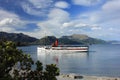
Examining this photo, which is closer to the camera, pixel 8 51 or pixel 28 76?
pixel 8 51

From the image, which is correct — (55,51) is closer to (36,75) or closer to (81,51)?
(81,51)

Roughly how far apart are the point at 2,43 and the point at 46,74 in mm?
5101

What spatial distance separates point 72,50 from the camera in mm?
190375

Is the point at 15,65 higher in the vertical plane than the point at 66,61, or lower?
higher

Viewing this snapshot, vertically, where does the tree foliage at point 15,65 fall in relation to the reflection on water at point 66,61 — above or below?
above

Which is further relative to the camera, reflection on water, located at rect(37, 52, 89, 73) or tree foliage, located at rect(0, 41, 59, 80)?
reflection on water, located at rect(37, 52, 89, 73)

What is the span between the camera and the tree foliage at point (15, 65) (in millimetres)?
19953

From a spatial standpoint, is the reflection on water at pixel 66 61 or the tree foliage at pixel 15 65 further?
the reflection on water at pixel 66 61

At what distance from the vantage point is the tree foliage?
20.0 meters

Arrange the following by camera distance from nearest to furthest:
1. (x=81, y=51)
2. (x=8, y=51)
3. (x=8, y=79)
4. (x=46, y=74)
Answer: (x=8, y=79) < (x=8, y=51) < (x=46, y=74) < (x=81, y=51)

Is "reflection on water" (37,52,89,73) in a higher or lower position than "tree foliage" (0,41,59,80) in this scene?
lower

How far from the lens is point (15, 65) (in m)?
21.6

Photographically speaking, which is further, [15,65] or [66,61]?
[66,61]

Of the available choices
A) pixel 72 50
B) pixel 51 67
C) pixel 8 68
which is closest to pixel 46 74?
pixel 51 67
